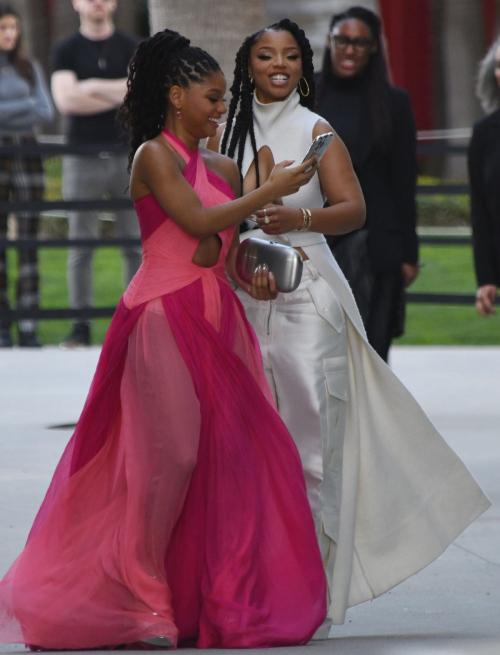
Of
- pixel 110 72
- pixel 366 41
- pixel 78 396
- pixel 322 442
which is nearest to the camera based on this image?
pixel 322 442

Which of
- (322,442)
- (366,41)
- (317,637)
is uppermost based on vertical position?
(366,41)

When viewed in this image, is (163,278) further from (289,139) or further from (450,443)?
(450,443)

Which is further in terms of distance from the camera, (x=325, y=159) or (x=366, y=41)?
(x=366, y=41)

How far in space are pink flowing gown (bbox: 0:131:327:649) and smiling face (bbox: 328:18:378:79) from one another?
80.5 inches

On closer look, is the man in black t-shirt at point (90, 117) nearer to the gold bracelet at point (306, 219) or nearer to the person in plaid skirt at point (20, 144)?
the person in plaid skirt at point (20, 144)

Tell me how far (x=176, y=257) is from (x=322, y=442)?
2.41ft

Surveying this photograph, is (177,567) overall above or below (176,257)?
below

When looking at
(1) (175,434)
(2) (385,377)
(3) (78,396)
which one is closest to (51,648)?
(1) (175,434)

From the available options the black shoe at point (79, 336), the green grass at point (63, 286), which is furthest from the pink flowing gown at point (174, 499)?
the green grass at point (63, 286)

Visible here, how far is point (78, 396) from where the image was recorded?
8461 millimetres

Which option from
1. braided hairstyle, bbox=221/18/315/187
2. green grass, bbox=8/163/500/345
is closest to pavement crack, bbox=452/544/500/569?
braided hairstyle, bbox=221/18/315/187

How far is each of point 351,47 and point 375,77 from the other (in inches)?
7.1

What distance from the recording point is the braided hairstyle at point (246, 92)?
4.17 metres

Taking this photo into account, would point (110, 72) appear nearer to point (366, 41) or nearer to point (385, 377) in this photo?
point (366, 41)
